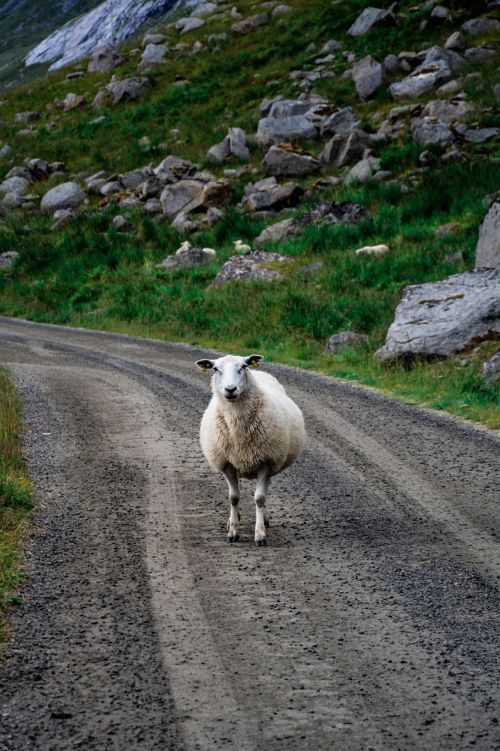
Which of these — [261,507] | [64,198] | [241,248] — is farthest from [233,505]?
[64,198]

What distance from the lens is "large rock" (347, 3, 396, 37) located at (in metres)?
42.0

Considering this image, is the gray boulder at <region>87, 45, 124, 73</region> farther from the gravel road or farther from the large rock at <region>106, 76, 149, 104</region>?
the gravel road

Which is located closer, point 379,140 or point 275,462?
point 275,462

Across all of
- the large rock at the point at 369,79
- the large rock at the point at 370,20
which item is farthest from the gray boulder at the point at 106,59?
the large rock at the point at 369,79

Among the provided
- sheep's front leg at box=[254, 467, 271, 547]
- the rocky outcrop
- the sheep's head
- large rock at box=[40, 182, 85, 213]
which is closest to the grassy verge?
sheep's front leg at box=[254, 467, 271, 547]

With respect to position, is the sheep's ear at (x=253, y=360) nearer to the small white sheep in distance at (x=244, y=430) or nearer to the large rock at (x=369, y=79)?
the small white sheep in distance at (x=244, y=430)

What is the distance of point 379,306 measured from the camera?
19.8 m

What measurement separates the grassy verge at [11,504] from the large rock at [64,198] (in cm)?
2517

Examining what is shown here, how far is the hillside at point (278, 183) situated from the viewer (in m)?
21.0

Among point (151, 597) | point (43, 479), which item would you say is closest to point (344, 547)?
point (151, 597)

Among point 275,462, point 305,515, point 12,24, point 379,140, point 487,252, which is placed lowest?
point 305,515

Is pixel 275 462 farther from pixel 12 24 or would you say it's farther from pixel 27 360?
pixel 12 24

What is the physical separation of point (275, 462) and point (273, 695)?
3.72 m

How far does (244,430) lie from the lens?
839cm
